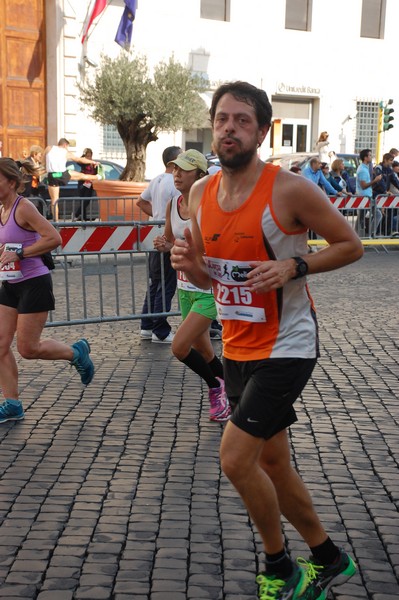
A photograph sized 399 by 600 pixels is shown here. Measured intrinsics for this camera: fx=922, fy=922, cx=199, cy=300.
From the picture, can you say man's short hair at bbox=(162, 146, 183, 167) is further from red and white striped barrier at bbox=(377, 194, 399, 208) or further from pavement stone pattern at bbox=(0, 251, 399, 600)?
red and white striped barrier at bbox=(377, 194, 399, 208)

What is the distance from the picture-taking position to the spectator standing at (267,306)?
3273 millimetres

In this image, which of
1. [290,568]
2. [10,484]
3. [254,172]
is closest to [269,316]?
[254,172]

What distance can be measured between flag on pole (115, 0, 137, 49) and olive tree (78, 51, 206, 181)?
77.6 inches

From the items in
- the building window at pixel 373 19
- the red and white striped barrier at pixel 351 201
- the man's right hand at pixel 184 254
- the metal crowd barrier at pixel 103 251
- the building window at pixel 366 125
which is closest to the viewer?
the man's right hand at pixel 184 254

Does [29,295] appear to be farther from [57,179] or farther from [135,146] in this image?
[135,146]

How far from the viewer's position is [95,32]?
3059cm

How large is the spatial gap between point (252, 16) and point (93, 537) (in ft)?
110

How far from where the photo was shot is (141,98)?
25078mm

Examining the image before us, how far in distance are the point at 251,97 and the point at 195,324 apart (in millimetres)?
2742

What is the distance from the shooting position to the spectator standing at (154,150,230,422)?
5.96 meters

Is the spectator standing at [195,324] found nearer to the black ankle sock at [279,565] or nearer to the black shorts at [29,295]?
the black shorts at [29,295]

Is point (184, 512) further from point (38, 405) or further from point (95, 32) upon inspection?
point (95, 32)

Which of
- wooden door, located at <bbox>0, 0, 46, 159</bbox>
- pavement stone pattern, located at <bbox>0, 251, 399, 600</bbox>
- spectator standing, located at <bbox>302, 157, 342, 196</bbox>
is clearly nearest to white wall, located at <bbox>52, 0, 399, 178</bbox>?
wooden door, located at <bbox>0, 0, 46, 159</bbox>

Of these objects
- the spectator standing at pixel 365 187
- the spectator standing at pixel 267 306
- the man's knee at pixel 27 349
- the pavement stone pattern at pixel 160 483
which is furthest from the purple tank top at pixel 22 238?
the spectator standing at pixel 365 187
